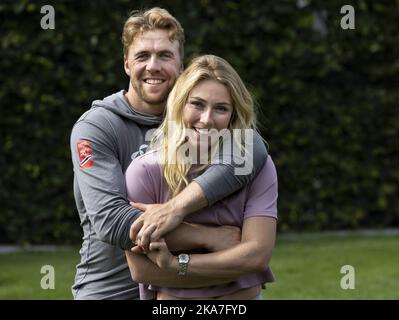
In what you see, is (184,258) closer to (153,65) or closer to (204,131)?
(204,131)

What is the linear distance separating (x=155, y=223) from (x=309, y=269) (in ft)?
13.3

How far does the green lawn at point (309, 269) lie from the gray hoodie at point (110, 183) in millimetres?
2706

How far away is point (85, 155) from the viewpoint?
292 centimetres

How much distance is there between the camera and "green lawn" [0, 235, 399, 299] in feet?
19.1

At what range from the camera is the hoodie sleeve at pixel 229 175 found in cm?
262

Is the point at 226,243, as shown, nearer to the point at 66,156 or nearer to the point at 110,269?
the point at 110,269

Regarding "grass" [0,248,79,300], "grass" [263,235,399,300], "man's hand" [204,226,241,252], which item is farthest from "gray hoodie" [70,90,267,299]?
"grass" [263,235,399,300]

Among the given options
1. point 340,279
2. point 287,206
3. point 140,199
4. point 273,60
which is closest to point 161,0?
point 273,60

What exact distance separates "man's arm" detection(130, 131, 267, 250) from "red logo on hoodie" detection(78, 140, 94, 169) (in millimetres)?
340

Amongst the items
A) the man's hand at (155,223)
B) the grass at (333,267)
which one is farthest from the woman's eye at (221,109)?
the grass at (333,267)

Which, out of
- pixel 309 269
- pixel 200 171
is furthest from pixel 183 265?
pixel 309 269

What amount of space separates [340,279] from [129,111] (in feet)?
11.3

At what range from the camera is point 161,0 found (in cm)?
734

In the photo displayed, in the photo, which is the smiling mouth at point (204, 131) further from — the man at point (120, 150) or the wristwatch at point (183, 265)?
the wristwatch at point (183, 265)
